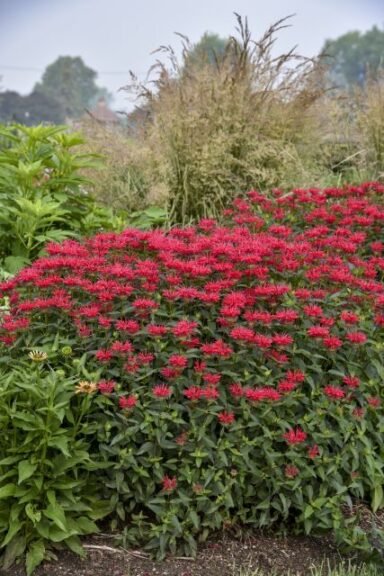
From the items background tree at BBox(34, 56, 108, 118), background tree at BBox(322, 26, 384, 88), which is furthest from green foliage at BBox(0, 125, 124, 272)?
background tree at BBox(322, 26, 384, 88)

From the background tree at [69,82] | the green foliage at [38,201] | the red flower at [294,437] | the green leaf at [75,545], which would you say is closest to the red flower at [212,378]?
the red flower at [294,437]

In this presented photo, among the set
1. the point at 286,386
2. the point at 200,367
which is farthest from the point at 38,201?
the point at 286,386

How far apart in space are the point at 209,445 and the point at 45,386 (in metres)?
0.64

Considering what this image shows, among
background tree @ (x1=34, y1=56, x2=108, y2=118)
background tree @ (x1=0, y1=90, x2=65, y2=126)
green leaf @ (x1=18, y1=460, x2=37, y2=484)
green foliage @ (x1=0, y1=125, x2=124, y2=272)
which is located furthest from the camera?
background tree @ (x1=34, y1=56, x2=108, y2=118)

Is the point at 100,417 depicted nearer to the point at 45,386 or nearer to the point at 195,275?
the point at 45,386

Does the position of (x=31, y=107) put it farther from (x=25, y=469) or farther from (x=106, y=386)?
(x=25, y=469)

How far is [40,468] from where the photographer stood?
2670mm

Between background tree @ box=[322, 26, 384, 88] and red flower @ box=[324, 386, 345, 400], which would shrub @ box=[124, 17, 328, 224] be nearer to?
red flower @ box=[324, 386, 345, 400]

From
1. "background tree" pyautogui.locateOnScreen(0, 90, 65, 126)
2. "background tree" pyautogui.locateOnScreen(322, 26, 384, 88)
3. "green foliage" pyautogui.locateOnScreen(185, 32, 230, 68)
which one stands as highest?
"background tree" pyautogui.locateOnScreen(322, 26, 384, 88)

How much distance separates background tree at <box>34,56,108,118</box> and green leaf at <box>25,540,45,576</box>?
71.9 m

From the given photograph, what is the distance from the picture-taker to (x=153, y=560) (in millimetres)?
2736

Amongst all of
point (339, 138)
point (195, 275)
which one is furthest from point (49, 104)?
point (195, 275)

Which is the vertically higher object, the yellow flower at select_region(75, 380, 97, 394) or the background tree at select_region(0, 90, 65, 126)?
the yellow flower at select_region(75, 380, 97, 394)

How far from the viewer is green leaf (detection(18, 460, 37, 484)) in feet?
8.35
